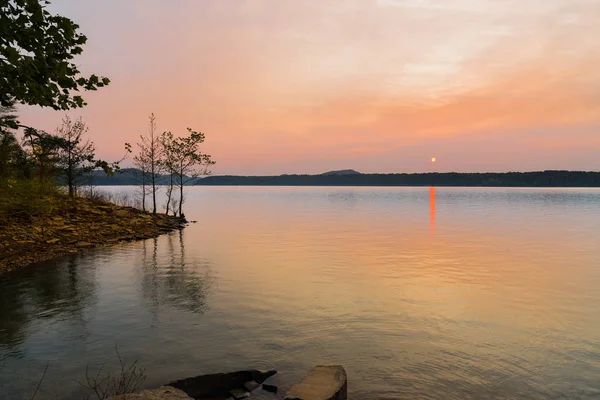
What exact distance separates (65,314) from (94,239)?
24180mm

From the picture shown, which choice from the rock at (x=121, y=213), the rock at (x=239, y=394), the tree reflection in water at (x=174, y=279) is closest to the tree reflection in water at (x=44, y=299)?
the tree reflection in water at (x=174, y=279)

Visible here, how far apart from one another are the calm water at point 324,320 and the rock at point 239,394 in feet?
4.55

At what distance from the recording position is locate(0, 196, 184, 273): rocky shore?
2961cm

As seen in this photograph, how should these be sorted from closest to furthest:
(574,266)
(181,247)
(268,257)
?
1. (574,266)
2. (268,257)
3. (181,247)

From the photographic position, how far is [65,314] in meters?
17.0

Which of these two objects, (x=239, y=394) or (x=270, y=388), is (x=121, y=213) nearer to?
(x=239, y=394)

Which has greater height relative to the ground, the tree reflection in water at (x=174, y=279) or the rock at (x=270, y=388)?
the rock at (x=270, y=388)

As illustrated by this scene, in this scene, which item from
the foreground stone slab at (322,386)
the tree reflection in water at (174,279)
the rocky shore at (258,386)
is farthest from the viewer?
the tree reflection in water at (174,279)

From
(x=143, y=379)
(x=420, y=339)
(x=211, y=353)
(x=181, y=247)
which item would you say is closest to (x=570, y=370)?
(x=420, y=339)

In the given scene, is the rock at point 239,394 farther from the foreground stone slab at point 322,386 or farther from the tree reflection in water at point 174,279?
the tree reflection in water at point 174,279

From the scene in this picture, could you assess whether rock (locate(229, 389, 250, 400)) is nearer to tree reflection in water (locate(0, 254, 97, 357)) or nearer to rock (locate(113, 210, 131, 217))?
tree reflection in water (locate(0, 254, 97, 357))

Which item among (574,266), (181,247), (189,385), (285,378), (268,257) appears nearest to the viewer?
(189,385)

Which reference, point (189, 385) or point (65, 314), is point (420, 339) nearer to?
point (189, 385)

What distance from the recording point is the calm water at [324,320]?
1201 cm
